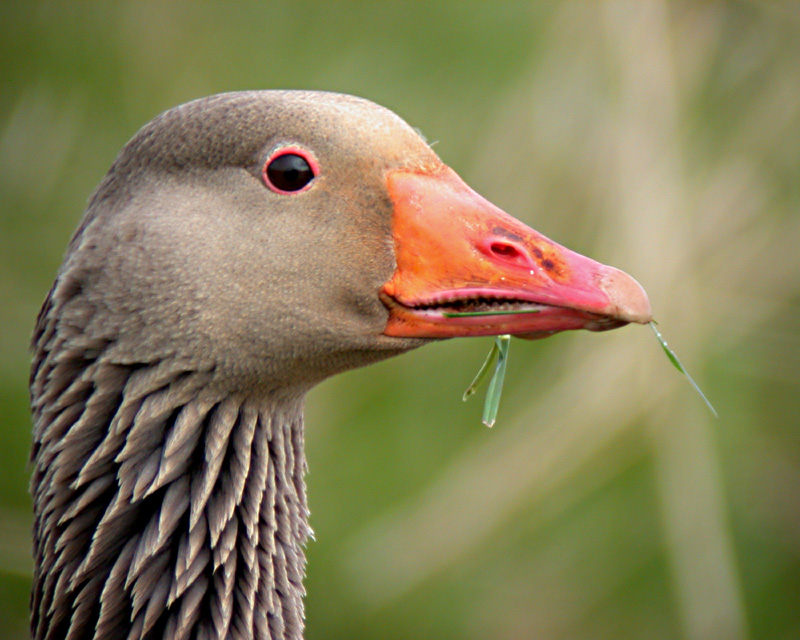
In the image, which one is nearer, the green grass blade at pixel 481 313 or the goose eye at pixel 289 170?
the green grass blade at pixel 481 313

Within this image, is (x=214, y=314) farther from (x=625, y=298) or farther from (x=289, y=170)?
(x=625, y=298)

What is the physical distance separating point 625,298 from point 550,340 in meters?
4.94

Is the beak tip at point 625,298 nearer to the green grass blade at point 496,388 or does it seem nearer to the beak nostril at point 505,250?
the beak nostril at point 505,250

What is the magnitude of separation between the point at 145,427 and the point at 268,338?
50cm

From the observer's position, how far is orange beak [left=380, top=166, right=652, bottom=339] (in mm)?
2533

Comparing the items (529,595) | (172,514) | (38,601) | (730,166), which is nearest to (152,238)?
(172,514)

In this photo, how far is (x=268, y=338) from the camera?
2.81 metres

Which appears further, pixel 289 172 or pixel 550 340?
pixel 550 340

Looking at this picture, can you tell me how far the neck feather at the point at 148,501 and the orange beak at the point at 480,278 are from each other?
708 mm

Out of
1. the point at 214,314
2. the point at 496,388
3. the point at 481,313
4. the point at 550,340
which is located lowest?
the point at 496,388

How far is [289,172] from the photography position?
110 inches

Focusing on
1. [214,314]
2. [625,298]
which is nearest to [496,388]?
[625,298]

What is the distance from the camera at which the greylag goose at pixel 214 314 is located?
2.77 metres

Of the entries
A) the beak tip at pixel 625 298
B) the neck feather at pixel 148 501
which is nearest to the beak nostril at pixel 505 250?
the beak tip at pixel 625 298
